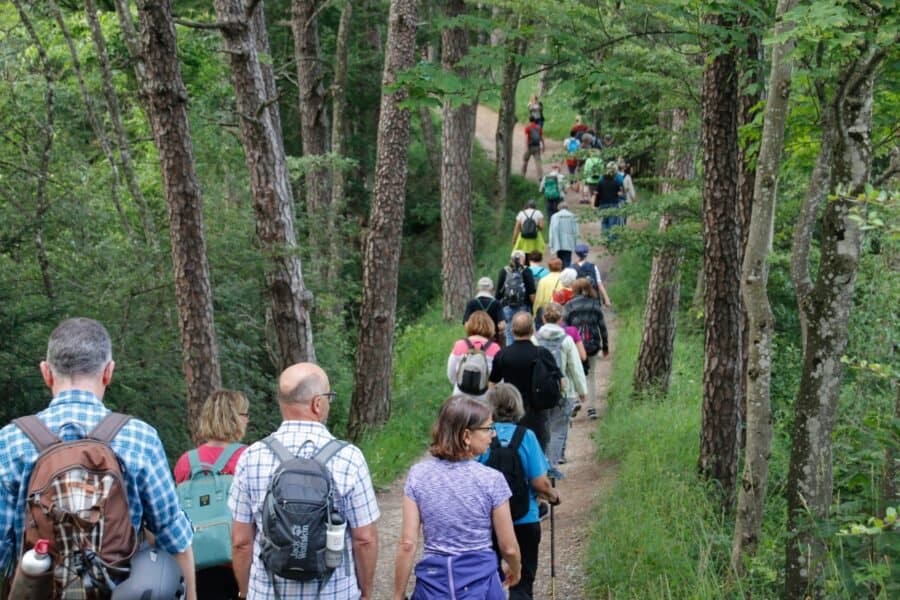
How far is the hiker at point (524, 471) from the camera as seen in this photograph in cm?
570

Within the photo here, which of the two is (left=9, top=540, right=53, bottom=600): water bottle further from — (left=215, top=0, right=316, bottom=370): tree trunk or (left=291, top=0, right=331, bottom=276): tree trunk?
(left=291, top=0, right=331, bottom=276): tree trunk

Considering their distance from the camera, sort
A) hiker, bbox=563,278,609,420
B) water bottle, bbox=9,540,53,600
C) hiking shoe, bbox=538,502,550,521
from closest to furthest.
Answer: water bottle, bbox=9,540,53,600 < hiking shoe, bbox=538,502,550,521 < hiker, bbox=563,278,609,420

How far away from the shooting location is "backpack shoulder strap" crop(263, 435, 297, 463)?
4281mm

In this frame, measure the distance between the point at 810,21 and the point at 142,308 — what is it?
790cm

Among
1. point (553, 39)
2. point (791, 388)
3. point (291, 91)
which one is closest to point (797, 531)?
point (553, 39)

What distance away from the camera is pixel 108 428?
375 cm

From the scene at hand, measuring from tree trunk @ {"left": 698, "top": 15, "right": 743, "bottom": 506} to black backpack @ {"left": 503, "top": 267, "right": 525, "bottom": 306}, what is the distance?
4.69m

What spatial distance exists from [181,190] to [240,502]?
4832 mm

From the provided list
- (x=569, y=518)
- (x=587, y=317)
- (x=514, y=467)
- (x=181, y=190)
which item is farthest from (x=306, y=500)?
(x=587, y=317)

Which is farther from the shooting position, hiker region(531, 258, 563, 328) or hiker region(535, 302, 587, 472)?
hiker region(531, 258, 563, 328)

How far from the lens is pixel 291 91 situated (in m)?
25.6

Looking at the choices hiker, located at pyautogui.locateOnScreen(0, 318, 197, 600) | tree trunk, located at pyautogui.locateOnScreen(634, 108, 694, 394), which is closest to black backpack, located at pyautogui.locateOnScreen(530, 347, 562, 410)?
hiker, located at pyautogui.locateOnScreen(0, 318, 197, 600)

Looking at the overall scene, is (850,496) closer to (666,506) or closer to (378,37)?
(666,506)

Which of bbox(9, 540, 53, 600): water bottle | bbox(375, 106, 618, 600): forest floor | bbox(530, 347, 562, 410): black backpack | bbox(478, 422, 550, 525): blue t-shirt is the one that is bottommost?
bbox(375, 106, 618, 600): forest floor
